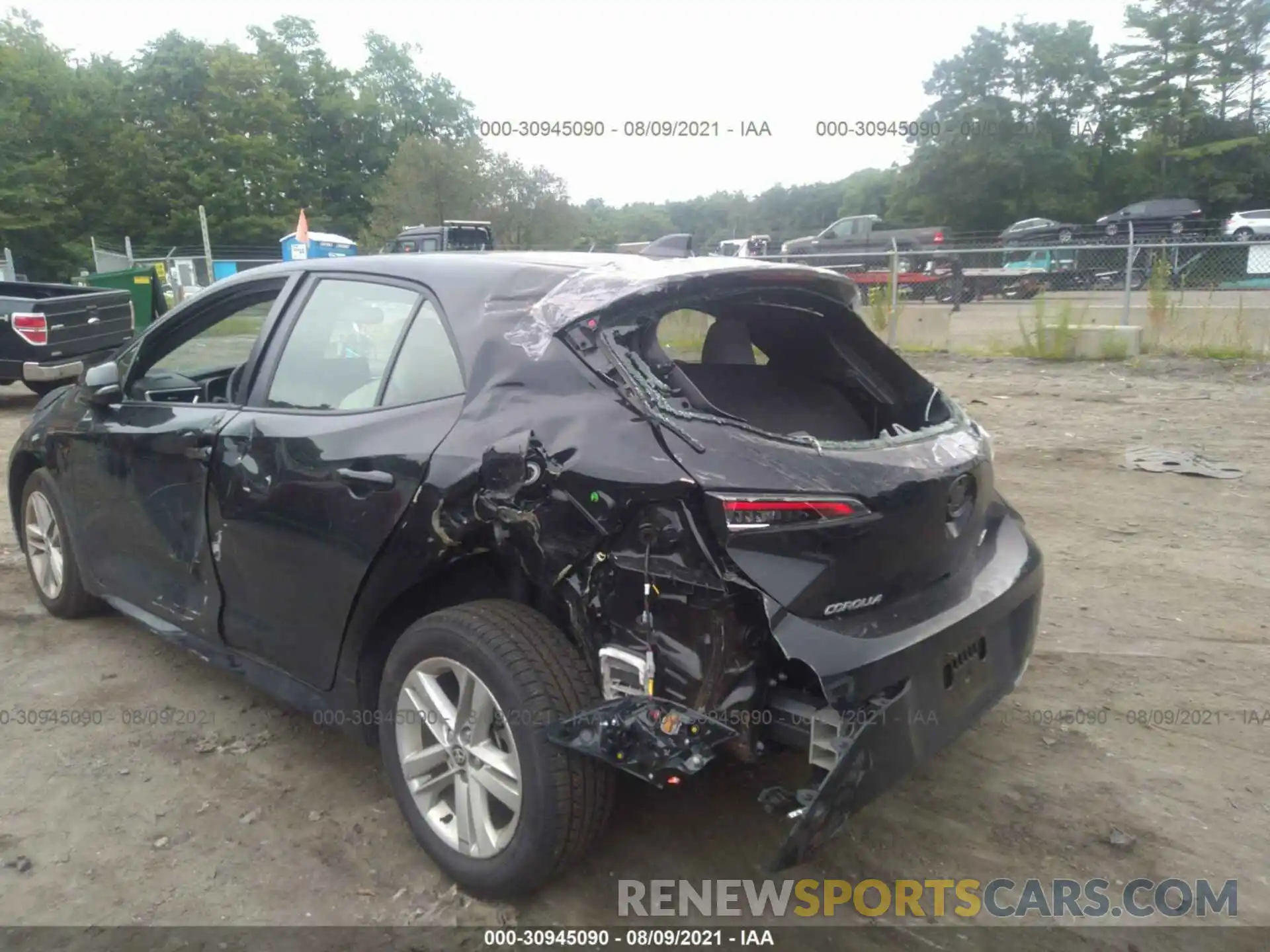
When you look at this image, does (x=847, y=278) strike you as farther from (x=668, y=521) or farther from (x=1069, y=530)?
(x=1069, y=530)

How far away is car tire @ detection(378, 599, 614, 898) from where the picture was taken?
239 centimetres

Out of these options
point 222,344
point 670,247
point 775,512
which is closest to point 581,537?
point 775,512

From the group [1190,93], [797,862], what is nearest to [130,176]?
[1190,93]

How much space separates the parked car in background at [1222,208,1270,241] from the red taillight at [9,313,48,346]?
29962 mm

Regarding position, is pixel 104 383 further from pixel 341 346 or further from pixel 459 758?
pixel 459 758

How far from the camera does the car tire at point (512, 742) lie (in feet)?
7.84

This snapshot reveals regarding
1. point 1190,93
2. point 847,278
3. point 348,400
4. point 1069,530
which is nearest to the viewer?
point 348,400

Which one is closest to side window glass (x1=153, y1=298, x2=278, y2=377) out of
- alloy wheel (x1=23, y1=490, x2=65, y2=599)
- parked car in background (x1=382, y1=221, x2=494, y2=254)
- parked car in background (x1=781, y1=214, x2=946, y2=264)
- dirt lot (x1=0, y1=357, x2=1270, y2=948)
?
alloy wheel (x1=23, y1=490, x2=65, y2=599)

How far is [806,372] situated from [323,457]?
5.43 ft

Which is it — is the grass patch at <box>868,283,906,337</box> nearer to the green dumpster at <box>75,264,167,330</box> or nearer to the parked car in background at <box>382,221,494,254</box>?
the parked car in background at <box>382,221,494,254</box>

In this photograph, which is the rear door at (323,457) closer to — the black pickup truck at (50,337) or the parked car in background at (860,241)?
the black pickup truck at (50,337)

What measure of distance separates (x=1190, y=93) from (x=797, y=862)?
1993 inches

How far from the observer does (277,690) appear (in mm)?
3184

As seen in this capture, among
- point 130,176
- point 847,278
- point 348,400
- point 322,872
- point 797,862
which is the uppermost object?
point 130,176
